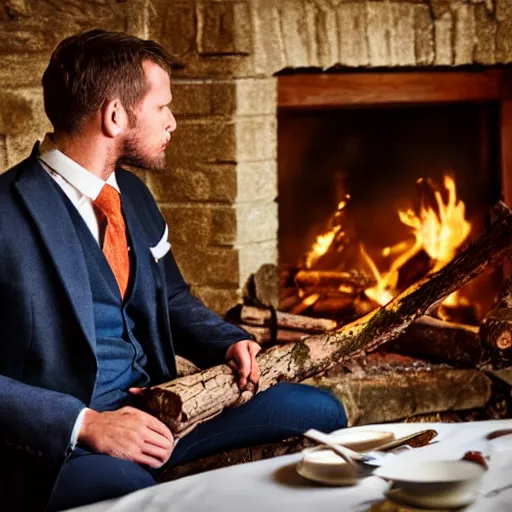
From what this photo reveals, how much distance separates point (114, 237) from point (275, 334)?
1204 millimetres

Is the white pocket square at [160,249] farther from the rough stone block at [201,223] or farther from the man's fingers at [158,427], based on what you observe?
the rough stone block at [201,223]

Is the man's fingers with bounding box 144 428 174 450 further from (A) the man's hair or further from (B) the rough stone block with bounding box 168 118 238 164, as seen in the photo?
(B) the rough stone block with bounding box 168 118 238 164

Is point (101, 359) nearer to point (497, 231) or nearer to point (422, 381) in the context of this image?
point (497, 231)

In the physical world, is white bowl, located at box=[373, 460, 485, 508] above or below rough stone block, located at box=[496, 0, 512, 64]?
below

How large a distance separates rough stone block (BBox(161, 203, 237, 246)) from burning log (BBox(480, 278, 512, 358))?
0.92 m

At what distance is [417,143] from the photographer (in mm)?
4383

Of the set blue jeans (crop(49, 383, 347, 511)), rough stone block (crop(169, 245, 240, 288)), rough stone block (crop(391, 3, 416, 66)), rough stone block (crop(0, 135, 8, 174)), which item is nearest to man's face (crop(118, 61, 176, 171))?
blue jeans (crop(49, 383, 347, 511))

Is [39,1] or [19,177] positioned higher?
[39,1]

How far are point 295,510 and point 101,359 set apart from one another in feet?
3.17

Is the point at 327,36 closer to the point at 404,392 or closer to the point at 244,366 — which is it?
the point at 404,392

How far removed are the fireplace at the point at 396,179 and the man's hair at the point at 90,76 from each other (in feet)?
4.97

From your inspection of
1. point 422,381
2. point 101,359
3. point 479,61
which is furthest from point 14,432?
point 479,61

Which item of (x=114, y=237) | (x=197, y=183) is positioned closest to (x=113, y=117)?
(x=114, y=237)

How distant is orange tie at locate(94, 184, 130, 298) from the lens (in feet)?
8.69
